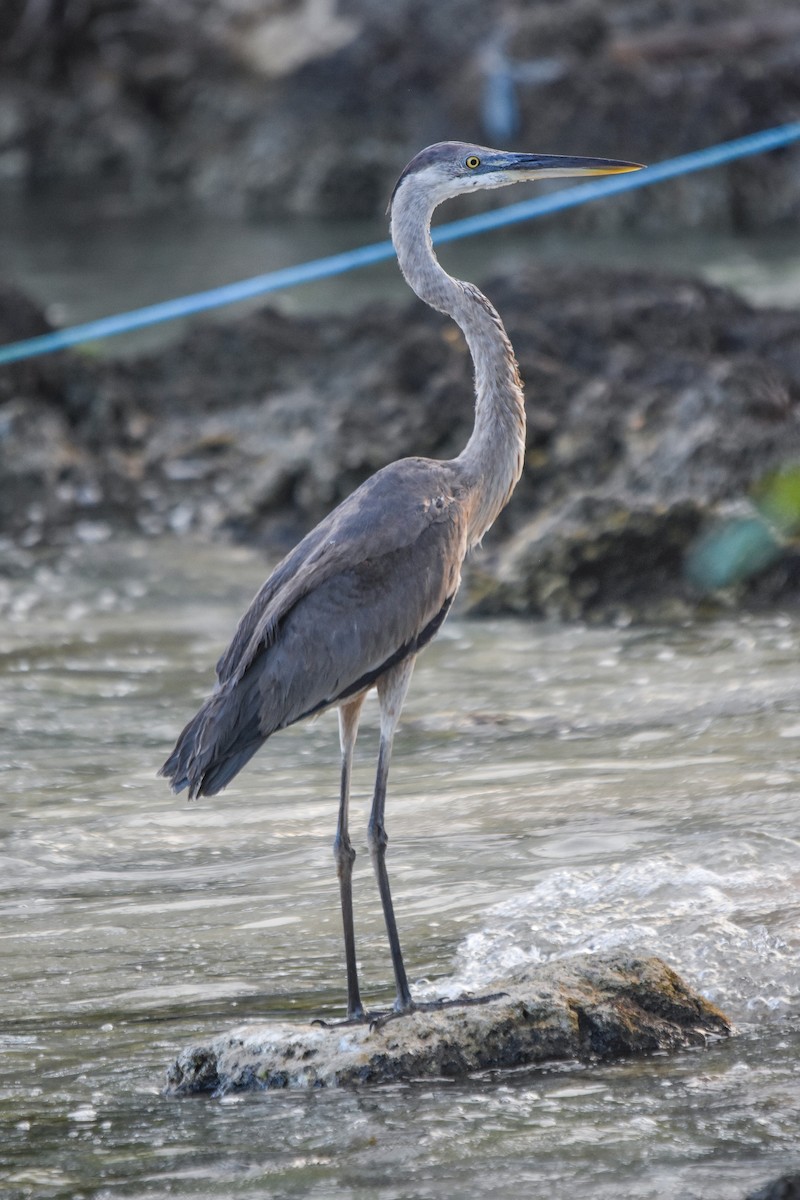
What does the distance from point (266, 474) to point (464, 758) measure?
14.6ft

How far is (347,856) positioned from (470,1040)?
2.96 feet

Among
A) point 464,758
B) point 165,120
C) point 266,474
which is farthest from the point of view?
point 165,120

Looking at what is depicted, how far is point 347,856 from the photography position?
5211mm

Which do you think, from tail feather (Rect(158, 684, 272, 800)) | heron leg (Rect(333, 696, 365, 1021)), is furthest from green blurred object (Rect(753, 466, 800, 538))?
tail feather (Rect(158, 684, 272, 800))

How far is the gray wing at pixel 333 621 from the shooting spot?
5.02 metres

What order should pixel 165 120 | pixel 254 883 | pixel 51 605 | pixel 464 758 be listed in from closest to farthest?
pixel 254 883, pixel 464 758, pixel 51 605, pixel 165 120

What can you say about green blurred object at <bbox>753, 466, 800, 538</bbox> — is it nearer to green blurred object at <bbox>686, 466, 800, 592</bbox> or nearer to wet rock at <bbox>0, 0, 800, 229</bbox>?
green blurred object at <bbox>686, 466, 800, 592</bbox>

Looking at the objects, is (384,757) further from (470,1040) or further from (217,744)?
(470,1040)

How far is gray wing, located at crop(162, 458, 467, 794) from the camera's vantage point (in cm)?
502

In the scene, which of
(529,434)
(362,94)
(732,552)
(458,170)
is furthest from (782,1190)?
(362,94)

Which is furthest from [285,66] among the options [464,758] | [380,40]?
[464,758]

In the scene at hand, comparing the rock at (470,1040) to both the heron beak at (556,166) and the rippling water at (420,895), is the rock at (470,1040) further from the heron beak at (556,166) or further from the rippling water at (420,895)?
the heron beak at (556,166)

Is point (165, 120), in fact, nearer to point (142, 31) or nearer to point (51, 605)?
point (142, 31)

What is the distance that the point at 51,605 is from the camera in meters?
9.88
